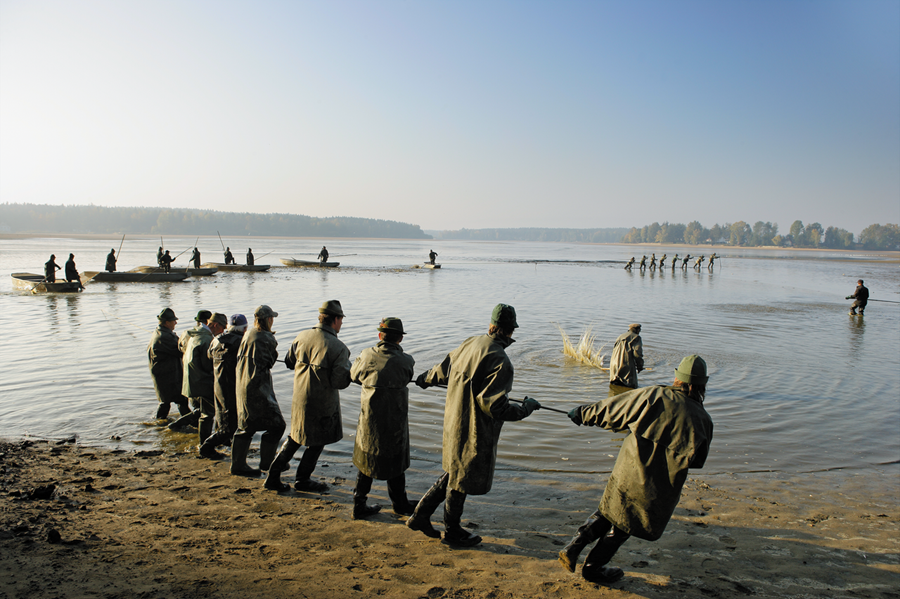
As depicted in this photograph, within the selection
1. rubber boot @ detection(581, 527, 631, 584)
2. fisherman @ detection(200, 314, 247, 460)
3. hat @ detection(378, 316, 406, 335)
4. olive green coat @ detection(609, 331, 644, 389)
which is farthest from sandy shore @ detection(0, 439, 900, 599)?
olive green coat @ detection(609, 331, 644, 389)

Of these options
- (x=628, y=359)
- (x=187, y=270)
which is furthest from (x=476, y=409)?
(x=187, y=270)

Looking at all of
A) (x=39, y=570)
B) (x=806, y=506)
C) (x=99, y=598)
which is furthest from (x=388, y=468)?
(x=806, y=506)

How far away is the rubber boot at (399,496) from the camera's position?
5070mm

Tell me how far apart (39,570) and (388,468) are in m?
2.63

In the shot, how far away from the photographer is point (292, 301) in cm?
2391

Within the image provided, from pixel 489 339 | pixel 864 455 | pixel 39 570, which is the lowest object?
pixel 864 455

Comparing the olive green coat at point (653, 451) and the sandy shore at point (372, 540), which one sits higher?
the olive green coat at point (653, 451)

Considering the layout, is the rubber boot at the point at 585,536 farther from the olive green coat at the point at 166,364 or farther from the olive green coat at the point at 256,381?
the olive green coat at the point at 166,364

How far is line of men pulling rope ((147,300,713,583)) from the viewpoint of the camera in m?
3.83

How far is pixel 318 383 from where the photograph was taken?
207 inches

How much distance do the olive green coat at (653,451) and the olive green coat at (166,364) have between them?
6184 mm

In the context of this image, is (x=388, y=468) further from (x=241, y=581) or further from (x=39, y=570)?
(x=39, y=570)

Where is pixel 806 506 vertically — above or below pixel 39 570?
below

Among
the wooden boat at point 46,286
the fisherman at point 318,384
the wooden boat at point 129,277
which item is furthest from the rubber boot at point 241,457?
the wooden boat at point 129,277
